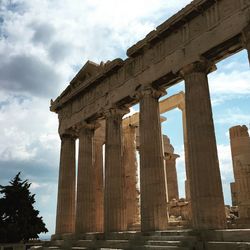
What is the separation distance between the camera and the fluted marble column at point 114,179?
68.0 feet

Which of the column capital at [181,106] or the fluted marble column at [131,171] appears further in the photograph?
the fluted marble column at [131,171]

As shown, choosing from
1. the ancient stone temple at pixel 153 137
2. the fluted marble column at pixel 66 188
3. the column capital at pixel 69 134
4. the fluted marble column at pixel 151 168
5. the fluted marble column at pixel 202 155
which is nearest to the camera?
the fluted marble column at pixel 202 155

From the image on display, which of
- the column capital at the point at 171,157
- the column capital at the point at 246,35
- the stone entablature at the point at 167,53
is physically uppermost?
the stone entablature at the point at 167,53

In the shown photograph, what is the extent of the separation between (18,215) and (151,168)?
18795 mm

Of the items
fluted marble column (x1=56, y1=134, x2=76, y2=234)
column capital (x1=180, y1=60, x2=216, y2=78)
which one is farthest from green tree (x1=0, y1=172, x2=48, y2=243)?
column capital (x1=180, y1=60, x2=216, y2=78)

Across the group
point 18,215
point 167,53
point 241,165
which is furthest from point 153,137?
point 18,215

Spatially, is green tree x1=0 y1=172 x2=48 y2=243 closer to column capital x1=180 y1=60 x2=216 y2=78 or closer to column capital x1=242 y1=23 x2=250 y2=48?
column capital x1=180 y1=60 x2=216 y2=78

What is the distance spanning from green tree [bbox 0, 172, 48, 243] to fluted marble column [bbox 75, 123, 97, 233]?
404 inches

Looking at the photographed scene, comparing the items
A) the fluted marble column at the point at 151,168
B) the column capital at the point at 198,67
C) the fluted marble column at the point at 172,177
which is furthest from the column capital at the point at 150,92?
the fluted marble column at the point at 172,177

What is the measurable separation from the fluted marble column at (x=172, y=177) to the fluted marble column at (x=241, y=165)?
10.0m

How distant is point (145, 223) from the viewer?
1792 centimetres

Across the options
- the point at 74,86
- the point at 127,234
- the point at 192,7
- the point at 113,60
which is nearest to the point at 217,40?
the point at 192,7

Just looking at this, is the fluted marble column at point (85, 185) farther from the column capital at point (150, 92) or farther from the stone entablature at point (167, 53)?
the column capital at point (150, 92)

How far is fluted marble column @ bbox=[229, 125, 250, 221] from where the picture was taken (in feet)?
64.0
